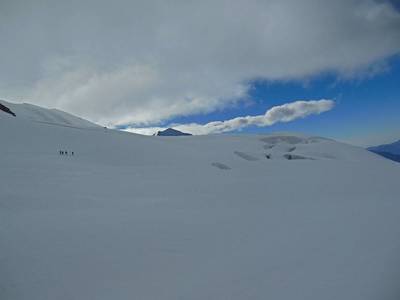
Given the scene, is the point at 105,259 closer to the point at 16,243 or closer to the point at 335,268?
the point at 16,243

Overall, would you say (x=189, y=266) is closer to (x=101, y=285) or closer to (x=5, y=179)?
(x=101, y=285)

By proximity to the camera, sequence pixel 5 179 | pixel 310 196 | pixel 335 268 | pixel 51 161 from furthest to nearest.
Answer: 1. pixel 51 161
2. pixel 310 196
3. pixel 5 179
4. pixel 335 268

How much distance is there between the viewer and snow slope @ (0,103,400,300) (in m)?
3.97

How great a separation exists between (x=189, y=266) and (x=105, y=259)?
143cm

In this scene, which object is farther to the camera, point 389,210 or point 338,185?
point 338,185

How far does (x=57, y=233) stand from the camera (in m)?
5.42

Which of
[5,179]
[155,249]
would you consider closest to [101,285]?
[155,249]

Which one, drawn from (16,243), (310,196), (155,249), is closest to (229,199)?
(310,196)

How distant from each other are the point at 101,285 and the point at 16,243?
2.03 metres

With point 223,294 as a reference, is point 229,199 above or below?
above

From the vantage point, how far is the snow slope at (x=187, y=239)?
3.97 meters

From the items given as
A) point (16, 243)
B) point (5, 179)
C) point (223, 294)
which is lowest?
point (223, 294)

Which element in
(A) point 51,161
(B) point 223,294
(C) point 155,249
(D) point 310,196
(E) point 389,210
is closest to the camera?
(B) point 223,294

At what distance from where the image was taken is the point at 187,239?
5.73 meters
